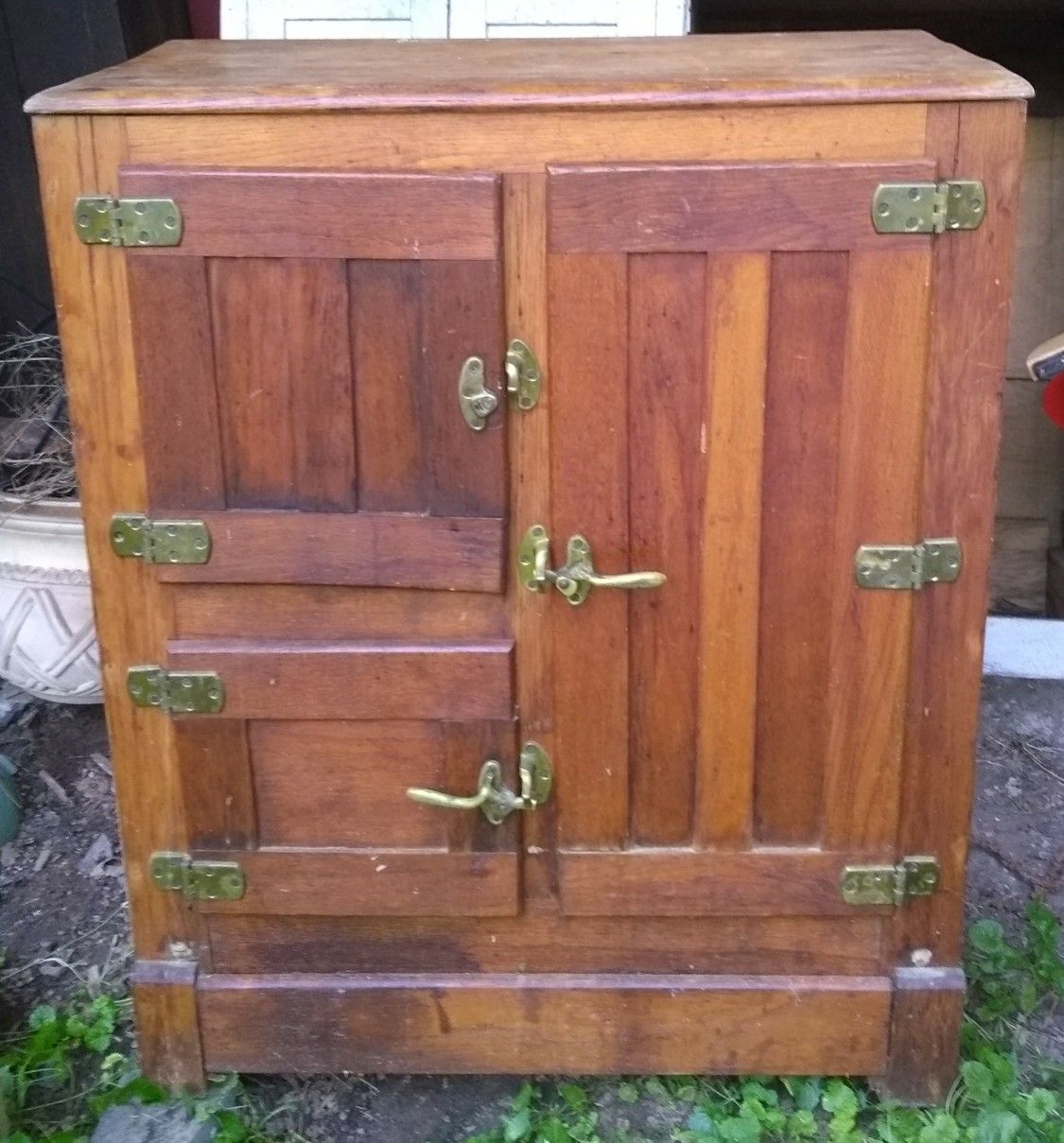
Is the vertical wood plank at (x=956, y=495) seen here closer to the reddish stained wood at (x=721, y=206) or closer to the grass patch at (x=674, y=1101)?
the reddish stained wood at (x=721, y=206)

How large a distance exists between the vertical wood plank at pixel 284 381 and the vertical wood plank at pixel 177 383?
0.02 metres

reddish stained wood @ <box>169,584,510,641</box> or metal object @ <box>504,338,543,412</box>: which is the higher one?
metal object @ <box>504,338,543,412</box>

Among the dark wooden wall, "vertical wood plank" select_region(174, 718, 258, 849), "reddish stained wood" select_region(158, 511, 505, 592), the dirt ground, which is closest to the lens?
"reddish stained wood" select_region(158, 511, 505, 592)

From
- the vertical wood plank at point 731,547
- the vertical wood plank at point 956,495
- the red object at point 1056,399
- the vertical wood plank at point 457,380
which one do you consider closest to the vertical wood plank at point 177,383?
the vertical wood plank at point 457,380

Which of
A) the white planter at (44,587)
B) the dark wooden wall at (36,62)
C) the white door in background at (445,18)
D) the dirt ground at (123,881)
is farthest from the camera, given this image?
the dark wooden wall at (36,62)

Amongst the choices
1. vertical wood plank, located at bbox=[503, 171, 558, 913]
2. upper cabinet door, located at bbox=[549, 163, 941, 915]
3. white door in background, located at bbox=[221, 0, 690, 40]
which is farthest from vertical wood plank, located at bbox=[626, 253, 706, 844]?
white door in background, located at bbox=[221, 0, 690, 40]

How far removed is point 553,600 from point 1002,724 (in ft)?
5.54

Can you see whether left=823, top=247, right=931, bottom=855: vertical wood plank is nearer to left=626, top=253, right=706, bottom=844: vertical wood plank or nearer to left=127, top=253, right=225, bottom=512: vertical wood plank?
left=626, top=253, right=706, bottom=844: vertical wood plank

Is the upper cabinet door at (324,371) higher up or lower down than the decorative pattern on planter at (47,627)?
higher up

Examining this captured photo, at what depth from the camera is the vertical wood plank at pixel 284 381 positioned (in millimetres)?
1646

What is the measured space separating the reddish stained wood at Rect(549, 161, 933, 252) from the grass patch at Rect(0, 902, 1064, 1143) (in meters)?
1.20

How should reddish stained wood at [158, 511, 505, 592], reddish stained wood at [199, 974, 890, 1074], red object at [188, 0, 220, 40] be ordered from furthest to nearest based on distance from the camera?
red object at [188, 0, 220, 40]
reddish stained wood at [199, 974, 890, 1074]
reddish stained wood at [158, 511, 505, 592]

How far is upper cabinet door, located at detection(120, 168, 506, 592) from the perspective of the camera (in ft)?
5.28

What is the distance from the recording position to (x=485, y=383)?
1.66 m
